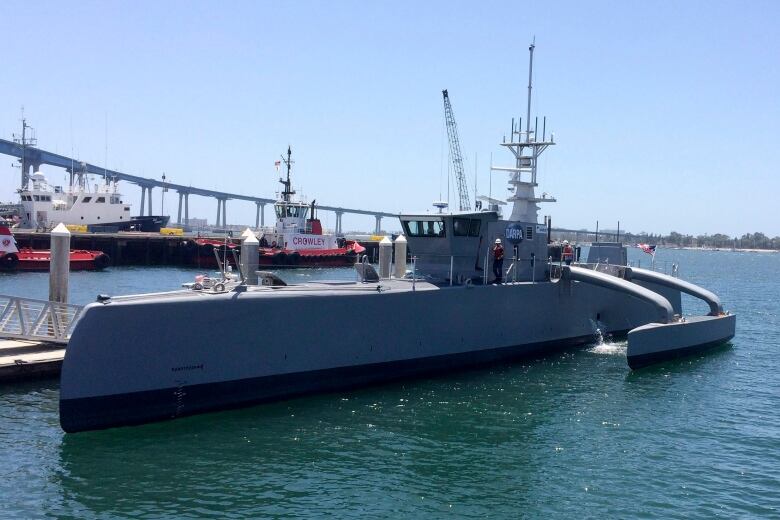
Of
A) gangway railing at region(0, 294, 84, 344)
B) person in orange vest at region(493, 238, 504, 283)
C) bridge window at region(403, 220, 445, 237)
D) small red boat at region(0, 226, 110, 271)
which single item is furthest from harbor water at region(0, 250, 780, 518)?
small red boat at region(0, 226, 110, 271)

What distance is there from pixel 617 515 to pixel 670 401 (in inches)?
316

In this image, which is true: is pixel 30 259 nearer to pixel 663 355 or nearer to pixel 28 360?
pixel 28 360

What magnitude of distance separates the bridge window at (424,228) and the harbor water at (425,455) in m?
4.50

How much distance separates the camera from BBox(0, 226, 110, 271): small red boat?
4678 centimetres

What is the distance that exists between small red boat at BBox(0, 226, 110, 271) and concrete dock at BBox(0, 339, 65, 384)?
1105 inches

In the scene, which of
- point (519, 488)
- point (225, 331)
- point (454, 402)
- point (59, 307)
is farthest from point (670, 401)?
point (59, 307)

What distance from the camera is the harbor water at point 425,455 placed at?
11.6 meters

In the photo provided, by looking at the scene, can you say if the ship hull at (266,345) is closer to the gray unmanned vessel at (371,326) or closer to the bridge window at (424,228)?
the gray unmanned vessel at (371,326)

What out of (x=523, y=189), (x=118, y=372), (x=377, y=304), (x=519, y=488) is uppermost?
(x=523, y=189)

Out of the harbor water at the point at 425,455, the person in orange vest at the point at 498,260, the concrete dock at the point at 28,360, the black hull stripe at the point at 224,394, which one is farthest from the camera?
the person in orange vest at the point at 498,260

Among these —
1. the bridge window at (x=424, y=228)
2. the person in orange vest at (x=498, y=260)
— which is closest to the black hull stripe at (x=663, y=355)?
the person in orange vest at (x=498, y=260)

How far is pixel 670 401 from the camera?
61.2ft

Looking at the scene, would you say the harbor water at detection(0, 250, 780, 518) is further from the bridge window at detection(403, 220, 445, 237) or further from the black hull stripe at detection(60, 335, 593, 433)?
the bridge window at detection(403, 220, 445, 237)

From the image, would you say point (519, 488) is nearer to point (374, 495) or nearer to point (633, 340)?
point (374, 495)
